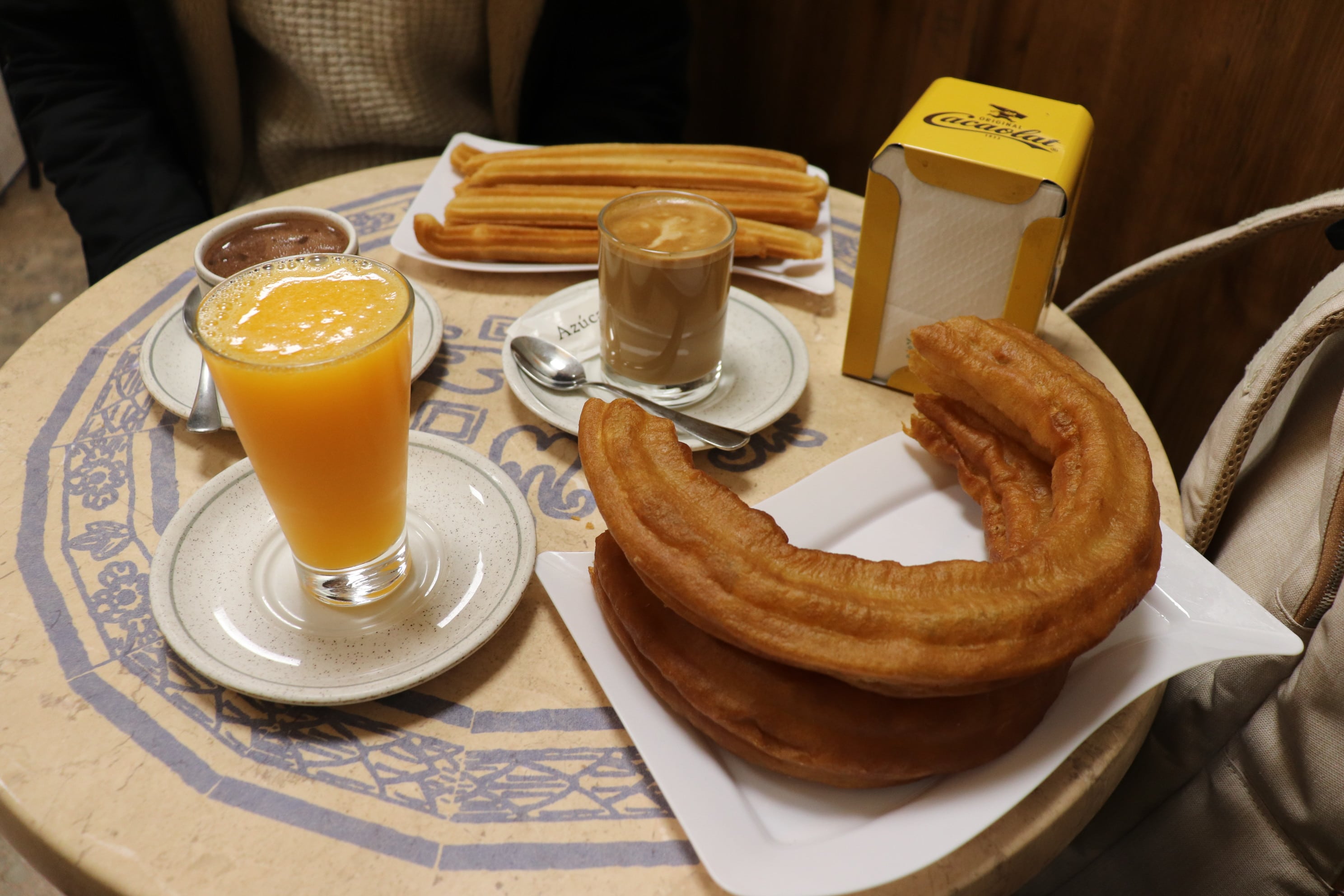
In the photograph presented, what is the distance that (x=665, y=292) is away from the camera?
32.6 inches

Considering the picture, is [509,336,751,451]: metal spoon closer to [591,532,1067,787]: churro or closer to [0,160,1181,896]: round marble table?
[0,160,1181,896]: round marble table

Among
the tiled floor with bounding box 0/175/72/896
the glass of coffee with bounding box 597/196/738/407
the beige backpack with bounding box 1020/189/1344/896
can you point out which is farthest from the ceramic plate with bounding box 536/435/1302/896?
the tiled floor with bounding box 0/175/72/896

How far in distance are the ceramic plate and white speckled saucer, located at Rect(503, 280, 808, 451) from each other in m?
0.20

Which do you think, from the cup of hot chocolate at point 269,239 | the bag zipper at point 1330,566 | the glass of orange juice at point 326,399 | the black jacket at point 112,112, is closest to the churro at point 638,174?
the cup of hot chocolate at point 269,239

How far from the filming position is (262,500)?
→ 0.75 metres

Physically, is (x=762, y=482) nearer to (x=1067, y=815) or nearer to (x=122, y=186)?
(x=1067, y=815)

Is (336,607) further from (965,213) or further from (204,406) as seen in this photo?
(965,213)

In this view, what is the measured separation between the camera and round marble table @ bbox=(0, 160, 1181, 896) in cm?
54

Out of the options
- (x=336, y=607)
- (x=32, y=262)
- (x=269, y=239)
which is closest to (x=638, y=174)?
(x=269, y=239)

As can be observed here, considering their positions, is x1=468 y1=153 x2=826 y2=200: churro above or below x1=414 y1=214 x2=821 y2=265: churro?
above

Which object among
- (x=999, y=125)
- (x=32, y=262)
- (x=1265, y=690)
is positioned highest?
(x=999, y=125)

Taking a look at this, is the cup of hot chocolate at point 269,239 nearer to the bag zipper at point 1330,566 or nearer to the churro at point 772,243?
the churro at point 772,243

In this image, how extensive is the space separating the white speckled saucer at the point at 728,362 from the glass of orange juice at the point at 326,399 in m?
0.22

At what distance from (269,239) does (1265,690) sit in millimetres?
972
